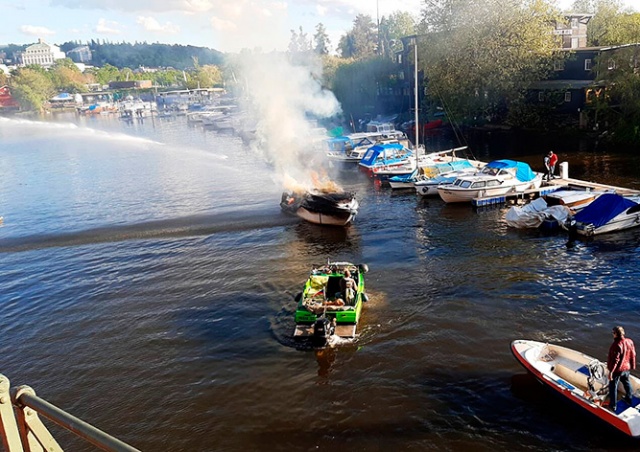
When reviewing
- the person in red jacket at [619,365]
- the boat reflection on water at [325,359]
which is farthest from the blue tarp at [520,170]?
the person in red jacket at [619,365]

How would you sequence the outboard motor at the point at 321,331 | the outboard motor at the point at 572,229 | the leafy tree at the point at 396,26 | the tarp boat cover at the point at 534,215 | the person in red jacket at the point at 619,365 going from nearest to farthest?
the person in red jacket at the point at 619,365 < the outboard motor at the point at 321,331 < the outboard motor at the point at 572,229 < the tarp boat cover at the point at 534,215 < the leafy tree at the point at 396,26

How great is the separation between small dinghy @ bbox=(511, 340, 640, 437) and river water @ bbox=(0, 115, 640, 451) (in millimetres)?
771

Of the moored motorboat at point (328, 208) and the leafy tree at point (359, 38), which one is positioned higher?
the leafy tree at point (359, 38)

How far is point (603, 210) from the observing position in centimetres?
3119

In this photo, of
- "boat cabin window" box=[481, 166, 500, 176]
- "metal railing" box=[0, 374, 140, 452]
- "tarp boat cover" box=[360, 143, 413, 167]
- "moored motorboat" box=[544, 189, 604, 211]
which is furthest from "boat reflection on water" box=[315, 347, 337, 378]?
"tarp boat cover" box=[360, 143, 413, 167]

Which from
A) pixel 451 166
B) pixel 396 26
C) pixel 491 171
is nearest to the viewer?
pixel 491 171

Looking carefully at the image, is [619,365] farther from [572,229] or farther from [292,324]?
[572,229]

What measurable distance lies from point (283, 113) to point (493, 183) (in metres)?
45.3

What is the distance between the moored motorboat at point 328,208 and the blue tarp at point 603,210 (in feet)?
47.4

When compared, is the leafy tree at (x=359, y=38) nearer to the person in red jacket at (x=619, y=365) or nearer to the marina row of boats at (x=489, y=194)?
the marina row of boats at (x=489, y=194)

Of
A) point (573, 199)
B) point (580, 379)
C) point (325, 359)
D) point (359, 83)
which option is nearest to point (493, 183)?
point (573, 199)

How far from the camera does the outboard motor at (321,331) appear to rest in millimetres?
20266

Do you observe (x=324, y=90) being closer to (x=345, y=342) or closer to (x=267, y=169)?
(x=267, y=169)

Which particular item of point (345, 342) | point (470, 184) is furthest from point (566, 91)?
point (345, 342)
